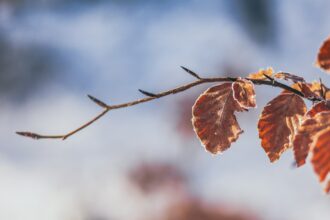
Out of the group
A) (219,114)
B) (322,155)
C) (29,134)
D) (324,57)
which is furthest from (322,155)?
(29,134)

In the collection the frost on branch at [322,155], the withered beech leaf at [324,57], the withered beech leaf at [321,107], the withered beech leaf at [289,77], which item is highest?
the withered beech leaf at [324,57]

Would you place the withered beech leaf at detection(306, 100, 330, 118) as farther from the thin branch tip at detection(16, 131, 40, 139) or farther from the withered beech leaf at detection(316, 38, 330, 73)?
the thin branch tip at detection(16, 131, 40, 139)

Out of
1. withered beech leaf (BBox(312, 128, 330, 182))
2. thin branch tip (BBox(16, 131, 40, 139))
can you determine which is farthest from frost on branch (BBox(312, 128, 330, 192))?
thin branch tip (BBox(16, 131, 40, 139))

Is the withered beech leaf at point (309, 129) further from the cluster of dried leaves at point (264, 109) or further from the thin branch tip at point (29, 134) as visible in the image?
the thin branch tip at point (29, 134)

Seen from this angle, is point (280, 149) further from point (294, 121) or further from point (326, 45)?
point (326, 45)

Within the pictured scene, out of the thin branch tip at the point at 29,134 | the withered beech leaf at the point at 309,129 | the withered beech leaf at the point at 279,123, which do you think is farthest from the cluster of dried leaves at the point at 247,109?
the thin branch tip at the point at 29,134

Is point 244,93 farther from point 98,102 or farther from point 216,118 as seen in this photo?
point 98,102
